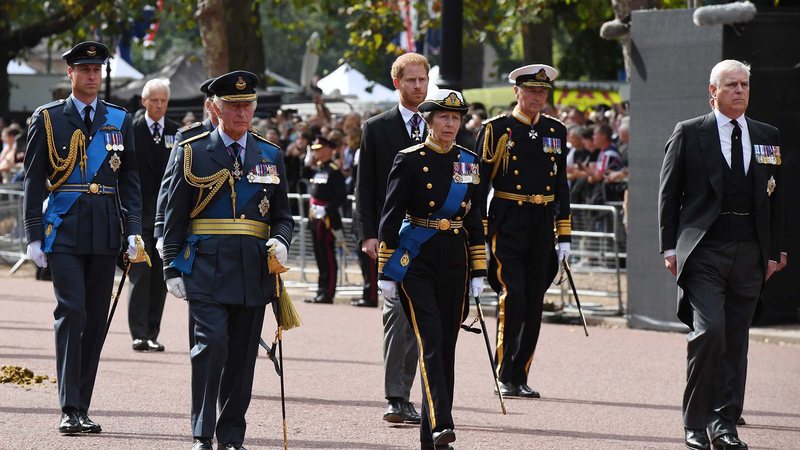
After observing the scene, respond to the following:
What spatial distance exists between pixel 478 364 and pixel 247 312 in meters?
4.59

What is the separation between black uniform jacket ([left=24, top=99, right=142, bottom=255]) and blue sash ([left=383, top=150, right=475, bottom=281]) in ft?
5.43

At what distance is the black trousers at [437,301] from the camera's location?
7996 millimetres

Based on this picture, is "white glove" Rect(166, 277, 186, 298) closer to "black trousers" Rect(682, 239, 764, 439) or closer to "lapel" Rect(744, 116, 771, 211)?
"black trousers" Rect(682, 239, 764, 439)

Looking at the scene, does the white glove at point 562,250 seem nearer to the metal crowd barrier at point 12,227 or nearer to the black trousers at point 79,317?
the black trousers at point 79,317

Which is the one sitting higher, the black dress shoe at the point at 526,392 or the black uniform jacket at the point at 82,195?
the black uniform jacket at the point at 82,195

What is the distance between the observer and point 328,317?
15.8 meters

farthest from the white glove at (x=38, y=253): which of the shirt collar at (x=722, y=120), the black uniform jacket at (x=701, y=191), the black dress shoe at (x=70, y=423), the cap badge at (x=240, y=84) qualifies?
the shirt collar at (x=722, y=120)

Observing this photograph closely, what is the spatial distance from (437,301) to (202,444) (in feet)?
4.42

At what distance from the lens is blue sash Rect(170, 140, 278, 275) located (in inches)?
305

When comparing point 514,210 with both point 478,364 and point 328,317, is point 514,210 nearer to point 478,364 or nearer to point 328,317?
point 478,364

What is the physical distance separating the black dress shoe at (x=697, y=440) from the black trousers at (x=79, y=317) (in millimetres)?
3135

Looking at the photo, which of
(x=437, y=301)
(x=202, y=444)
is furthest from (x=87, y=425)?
(x=437, y=301)

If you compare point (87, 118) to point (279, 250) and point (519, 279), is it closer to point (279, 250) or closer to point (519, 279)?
point (279, 250)

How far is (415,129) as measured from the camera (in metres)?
9.41
